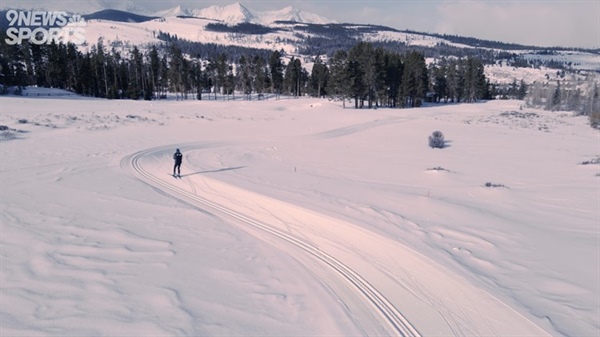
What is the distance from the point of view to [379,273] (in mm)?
8750

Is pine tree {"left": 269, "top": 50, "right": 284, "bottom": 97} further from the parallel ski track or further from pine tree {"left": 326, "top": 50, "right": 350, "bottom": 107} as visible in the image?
the parallel ski track

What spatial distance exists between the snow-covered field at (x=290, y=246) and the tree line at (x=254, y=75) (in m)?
46.4

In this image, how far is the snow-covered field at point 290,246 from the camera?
258 inches

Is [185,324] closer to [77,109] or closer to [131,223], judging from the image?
[131,223]

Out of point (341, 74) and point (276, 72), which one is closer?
point (341, 74)

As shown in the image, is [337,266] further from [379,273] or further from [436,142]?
[436,142]

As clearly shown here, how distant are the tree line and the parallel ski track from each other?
5372 cm

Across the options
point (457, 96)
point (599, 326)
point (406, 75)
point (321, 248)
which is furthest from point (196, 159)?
point (457, 96)

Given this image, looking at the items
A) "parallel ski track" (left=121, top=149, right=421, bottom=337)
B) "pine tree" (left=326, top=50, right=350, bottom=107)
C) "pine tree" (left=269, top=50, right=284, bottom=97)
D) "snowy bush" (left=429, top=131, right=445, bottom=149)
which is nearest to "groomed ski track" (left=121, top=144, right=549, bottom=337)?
"parallel ski track" (left=121, top=149, right=421, bottom=337)

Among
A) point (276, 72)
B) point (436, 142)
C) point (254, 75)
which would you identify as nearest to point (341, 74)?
point (276, 72)

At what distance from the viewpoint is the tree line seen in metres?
66.0

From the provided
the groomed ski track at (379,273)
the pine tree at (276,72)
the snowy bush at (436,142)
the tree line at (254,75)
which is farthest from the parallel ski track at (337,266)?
the pine tree at (276,72)

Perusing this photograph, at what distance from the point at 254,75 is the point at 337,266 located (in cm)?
9290

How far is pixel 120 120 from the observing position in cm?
4000
